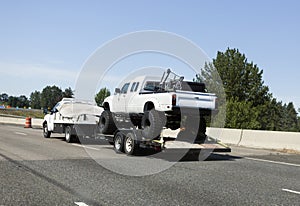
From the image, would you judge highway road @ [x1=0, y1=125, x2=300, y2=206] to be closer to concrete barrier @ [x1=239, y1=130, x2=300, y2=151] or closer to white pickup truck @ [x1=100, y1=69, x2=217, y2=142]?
white pickup truck @ [x1=100, y1=69, x2=217, y2=142]

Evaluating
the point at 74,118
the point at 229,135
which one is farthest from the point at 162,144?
the point at 229,135

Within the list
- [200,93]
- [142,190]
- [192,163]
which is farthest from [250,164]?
[142,190]

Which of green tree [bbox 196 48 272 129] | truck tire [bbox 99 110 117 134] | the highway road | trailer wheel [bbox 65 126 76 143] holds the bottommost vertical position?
the highway road

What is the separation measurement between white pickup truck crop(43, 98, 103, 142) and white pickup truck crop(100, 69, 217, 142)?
320 cm

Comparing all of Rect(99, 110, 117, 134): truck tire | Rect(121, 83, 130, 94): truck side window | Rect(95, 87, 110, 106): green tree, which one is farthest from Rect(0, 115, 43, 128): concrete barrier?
Rect(121, 83, 130, 94): truck side window

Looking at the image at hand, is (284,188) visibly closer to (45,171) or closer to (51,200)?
(51,200)

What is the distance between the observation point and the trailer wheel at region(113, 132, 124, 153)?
520 inches

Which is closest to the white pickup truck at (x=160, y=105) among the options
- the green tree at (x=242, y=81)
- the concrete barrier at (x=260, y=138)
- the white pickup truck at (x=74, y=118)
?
the white pickup truck at (x=74, y=118)

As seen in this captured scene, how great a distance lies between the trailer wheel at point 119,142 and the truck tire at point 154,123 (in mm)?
1386

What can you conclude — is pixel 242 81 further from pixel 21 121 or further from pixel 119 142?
pixel 119 142

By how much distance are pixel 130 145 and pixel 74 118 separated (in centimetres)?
629

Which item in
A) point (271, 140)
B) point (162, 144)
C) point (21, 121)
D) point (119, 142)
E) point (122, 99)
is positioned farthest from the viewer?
point (21, 121)

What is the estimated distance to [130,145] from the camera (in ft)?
42.1

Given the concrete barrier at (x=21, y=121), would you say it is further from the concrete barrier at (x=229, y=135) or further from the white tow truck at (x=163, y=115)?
the white tow truck at (x=163, y=115)
